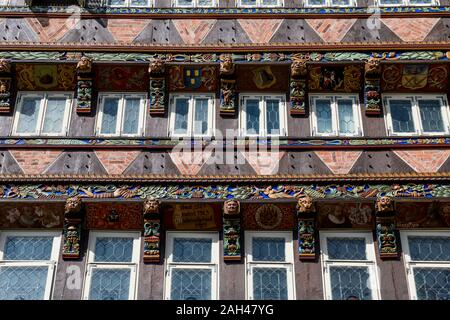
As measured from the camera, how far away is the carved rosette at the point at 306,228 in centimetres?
1306

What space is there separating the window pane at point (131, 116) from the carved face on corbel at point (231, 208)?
2.30 metres

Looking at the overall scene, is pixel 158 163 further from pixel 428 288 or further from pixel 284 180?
pixel 428 288

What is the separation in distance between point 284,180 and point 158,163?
6.74 ft

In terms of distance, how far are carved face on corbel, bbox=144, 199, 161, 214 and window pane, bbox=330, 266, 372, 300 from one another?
280 centimetres

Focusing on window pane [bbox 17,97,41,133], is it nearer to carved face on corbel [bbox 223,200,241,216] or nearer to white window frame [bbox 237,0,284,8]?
carved face on corbel [bbox 223,200,241,216]

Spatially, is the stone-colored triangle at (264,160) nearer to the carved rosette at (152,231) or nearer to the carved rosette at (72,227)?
the carved rosette at (152,231)

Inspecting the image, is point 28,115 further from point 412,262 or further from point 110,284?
point 412,262

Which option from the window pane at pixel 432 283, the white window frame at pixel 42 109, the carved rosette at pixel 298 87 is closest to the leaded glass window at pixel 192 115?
the carved rosette at pixel 298 87

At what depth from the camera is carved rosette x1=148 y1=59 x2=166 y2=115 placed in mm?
14672

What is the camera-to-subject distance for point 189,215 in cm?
1339

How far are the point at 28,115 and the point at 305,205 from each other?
201 inches

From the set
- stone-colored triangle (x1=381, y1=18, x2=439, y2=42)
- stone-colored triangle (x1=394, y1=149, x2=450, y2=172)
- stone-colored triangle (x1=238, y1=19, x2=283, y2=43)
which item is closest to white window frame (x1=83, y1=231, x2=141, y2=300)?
stone-colored triangle (x1=238, y1=19, x2=283, y2=43)

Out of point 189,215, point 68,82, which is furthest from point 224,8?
point 189,215

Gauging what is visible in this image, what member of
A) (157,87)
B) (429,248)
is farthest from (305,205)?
(157,87)
